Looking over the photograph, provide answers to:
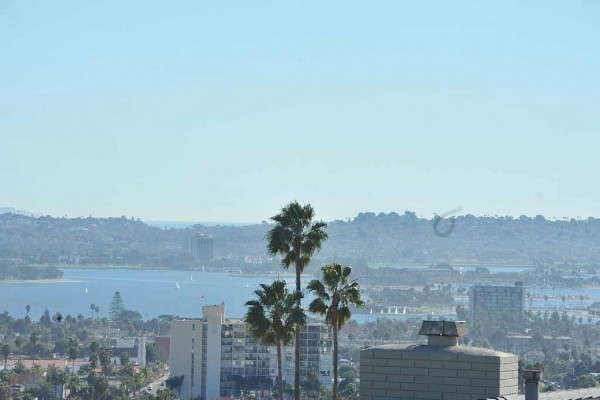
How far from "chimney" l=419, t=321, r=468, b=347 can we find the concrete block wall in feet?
1.13

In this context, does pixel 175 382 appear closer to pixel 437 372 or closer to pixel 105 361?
pixel 105 361

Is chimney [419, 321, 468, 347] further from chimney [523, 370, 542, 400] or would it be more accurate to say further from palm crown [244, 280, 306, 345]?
palm crown [244, 280, 306, 345]

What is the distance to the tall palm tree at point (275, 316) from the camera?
3600 centimetres

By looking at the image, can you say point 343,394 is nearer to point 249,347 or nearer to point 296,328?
point 249,347

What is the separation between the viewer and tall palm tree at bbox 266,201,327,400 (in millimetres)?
37622

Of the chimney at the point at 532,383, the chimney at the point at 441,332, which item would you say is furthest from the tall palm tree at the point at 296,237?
the chimney at the point at 532,383

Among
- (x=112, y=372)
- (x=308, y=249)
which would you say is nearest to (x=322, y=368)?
(x=112, y=372)

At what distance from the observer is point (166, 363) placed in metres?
172

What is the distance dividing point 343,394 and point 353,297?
234 feet

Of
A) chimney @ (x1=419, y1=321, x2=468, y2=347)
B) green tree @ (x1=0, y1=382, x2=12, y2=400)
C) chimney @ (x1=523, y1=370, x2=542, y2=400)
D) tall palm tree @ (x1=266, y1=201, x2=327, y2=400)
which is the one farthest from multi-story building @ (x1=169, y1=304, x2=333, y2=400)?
chimney @ (x1=523, y1=370, x2=542, y2=400)

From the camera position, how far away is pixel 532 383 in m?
24.7

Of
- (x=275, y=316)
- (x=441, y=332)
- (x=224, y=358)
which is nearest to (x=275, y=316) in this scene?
(x=275, y=316)

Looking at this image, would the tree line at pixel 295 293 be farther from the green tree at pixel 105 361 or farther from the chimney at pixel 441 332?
the green tree at pixel 105 361

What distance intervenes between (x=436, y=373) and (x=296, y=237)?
8.97 m
